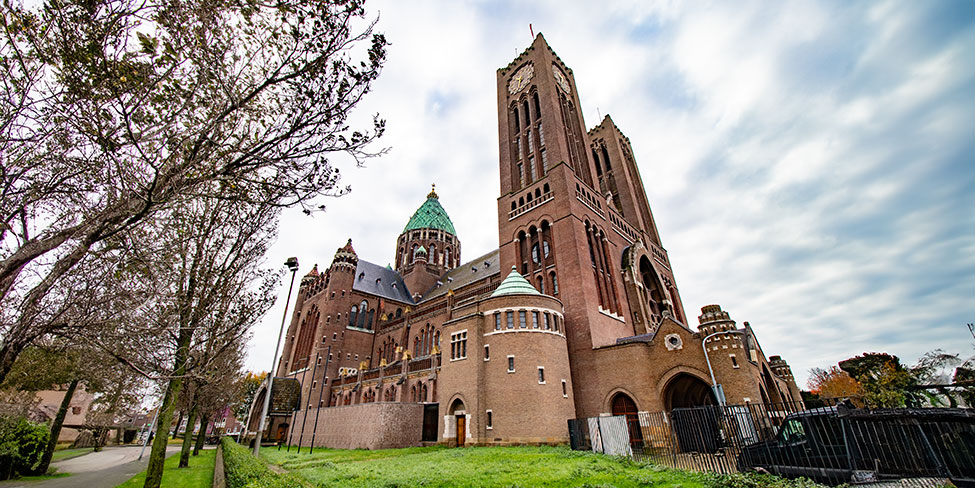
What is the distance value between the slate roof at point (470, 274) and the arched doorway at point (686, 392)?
739 inches

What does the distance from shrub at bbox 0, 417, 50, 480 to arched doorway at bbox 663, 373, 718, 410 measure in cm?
3183

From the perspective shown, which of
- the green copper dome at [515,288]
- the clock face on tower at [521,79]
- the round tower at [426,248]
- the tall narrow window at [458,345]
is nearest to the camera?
the green copper dome at [515,288]

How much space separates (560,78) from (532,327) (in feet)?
107

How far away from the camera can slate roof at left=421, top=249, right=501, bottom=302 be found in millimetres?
41719

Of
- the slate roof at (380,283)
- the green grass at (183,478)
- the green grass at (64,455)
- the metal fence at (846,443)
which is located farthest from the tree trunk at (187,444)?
the metal fence at (846,443)

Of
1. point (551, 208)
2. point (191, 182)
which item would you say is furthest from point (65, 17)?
point (551, 208)

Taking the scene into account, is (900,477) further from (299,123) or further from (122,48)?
(122,48)

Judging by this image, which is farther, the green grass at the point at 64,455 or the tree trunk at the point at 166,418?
the green grass at the point at 64,455

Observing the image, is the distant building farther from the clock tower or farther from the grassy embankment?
the clock tower

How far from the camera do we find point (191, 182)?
634 centimetres

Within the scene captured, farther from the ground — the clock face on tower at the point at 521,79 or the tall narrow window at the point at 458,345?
the clock face on tower at the point at 521,79

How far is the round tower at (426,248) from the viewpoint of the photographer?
56.9 metres

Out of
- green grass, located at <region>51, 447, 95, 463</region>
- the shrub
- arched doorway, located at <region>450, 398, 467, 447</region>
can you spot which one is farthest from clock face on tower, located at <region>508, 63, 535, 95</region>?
green grass, located at <region>51, 447, 95, 463</region>

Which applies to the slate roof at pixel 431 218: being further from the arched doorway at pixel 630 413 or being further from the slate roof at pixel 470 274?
the arched doorway at pixel 630 413
